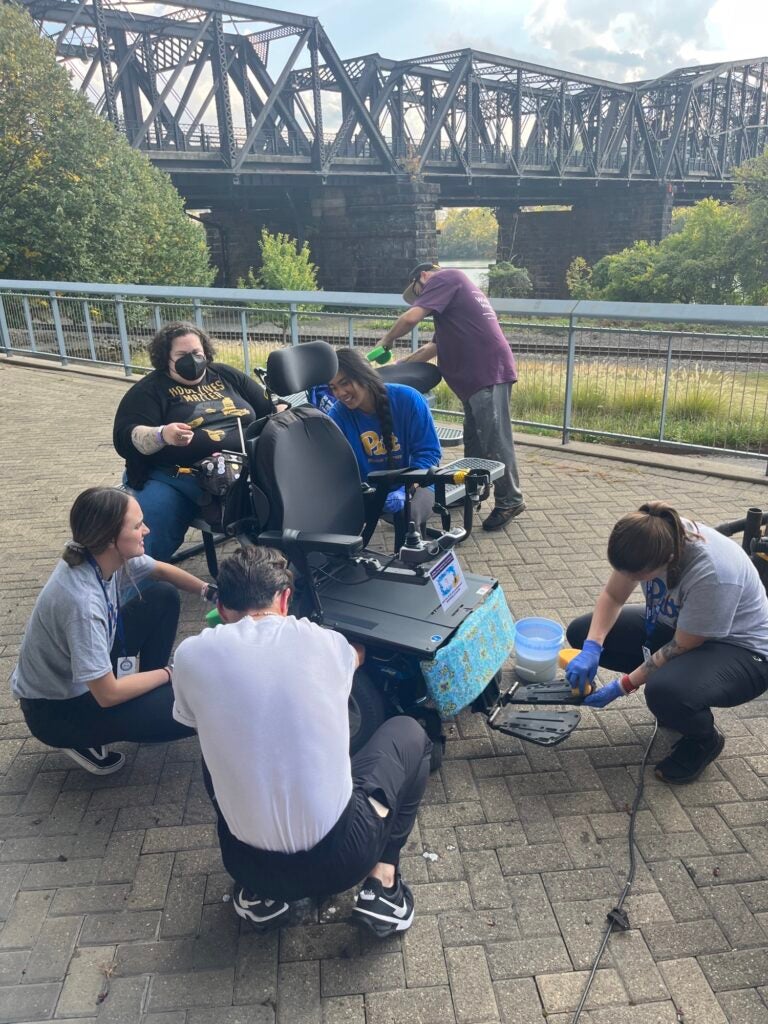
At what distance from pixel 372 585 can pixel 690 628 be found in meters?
1.25

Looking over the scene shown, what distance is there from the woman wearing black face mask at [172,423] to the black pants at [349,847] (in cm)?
210

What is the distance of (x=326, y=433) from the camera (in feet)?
11.8

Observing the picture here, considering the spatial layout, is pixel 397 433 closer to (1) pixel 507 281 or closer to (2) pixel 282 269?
(2) pixel 282 269

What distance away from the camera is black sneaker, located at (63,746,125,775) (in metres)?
2.95

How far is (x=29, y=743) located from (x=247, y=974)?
5.02 feet

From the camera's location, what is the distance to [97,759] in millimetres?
2975

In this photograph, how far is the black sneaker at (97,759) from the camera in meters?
2.95

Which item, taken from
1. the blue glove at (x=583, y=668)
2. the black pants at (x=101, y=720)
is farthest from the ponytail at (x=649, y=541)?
the black pants at (x=101, y=720)

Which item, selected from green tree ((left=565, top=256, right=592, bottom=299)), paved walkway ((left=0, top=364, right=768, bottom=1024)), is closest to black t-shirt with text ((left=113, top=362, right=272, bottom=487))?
paved walkway ((left=0, top=364, right=768, bottom=1024))

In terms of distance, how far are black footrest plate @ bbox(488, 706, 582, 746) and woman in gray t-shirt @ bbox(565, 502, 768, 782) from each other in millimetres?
119

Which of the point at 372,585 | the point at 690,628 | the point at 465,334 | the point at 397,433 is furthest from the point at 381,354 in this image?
the point at 690,628

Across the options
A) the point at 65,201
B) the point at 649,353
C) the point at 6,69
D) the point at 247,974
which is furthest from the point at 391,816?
the point at 6,69

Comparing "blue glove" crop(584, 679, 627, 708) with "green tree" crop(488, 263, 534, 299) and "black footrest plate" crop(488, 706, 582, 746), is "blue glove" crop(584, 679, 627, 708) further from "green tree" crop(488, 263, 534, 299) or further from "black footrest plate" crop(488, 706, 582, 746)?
"green tree" crop(488, 263, 534, 299)

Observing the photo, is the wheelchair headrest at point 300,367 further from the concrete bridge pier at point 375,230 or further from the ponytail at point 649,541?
the concrete bridge pier at point 375,230
